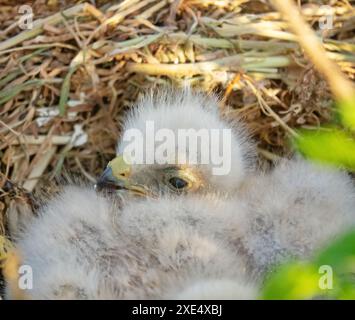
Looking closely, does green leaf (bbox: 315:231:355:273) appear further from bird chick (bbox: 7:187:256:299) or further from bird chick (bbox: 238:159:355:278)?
bird chick (bbox: 238:159:355:278)

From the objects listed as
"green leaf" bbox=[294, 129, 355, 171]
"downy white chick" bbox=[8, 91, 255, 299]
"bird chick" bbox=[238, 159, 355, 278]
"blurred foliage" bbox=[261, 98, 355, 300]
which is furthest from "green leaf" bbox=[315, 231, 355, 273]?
"bird chick" bbox=[238, 159, 355, 278]

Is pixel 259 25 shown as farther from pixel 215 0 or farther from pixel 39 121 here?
pixel 39 121

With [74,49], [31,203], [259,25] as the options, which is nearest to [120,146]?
[31,203]

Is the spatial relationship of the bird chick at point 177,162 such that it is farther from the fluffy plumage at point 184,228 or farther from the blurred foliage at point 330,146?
the blurred foliage at point 330,146

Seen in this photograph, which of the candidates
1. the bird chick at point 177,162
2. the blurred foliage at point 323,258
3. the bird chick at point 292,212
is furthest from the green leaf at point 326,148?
the bird chick at point 177,162

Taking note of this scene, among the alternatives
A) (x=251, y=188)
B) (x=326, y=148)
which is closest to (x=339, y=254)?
(x=326, y=148)

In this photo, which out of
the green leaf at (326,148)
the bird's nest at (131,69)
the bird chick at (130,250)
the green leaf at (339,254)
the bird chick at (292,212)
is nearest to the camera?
the green leaf at (339,254)
